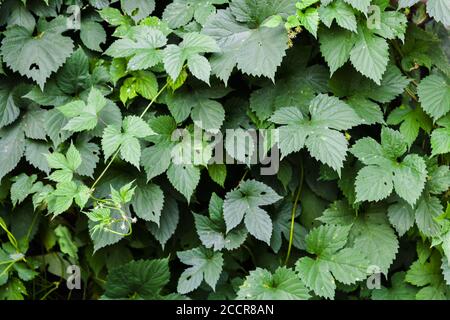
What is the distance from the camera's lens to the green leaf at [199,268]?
1896mm

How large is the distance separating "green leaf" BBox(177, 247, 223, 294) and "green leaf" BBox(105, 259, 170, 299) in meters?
0.07

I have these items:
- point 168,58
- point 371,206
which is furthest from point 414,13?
point 168,58

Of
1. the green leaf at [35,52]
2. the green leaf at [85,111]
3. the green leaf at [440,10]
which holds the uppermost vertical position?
the green leaf at [440,10]

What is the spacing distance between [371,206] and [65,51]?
4.53 ft

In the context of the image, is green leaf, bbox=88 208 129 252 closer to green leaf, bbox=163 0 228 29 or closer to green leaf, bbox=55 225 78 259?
green leaf, bbox=55 225 78 259

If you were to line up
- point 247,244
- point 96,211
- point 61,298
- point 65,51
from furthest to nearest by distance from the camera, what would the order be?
point 61,298 → point 247,244 → point 65,51 → point 96,211

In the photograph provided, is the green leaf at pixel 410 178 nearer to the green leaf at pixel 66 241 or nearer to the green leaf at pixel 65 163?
the green leaf at pixel 65 163

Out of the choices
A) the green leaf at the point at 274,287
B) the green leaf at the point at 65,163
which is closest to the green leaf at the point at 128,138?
the green leaf at the point at 65,163

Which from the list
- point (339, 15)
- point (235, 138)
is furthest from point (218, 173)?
point (339, 15)

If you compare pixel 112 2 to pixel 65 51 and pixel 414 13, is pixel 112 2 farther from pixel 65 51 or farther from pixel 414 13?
pixel 414 13

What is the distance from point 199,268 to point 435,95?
1.15 metres

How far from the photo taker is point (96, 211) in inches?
71.5

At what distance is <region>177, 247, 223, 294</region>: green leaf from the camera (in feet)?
6.22

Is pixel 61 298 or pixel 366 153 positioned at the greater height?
pixel 366 153
